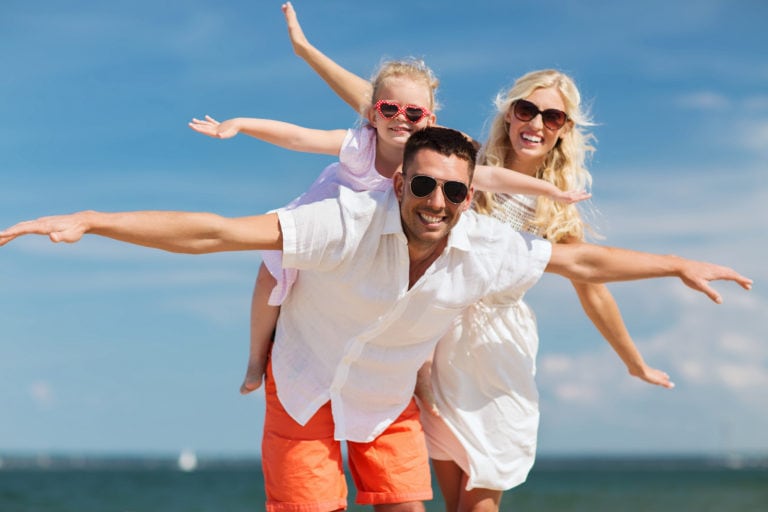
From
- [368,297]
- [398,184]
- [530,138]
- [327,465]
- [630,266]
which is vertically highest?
[530,138]

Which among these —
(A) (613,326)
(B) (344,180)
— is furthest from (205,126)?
(A) (613,326)

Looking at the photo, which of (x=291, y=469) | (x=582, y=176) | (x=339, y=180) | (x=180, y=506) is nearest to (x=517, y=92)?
(x=582, y=176)

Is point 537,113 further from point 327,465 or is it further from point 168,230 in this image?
point 168,230

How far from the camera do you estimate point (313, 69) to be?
6.87 metres

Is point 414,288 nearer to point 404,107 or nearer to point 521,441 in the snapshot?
point 404,107

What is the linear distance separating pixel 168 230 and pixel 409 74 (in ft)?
6.04

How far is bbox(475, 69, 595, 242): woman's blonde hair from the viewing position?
5.86 metres

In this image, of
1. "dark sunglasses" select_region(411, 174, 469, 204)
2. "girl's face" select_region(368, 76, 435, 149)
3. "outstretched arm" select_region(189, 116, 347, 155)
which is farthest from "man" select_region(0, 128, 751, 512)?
"outstretched arm" select_region(189, 116, 347, 155)

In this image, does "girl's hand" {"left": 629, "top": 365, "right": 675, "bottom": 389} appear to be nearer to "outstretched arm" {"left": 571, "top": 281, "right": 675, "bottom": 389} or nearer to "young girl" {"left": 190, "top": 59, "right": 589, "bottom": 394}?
"outstretched arm" {"left": 571, "top": 281, "right": 675, "bottom": 389}

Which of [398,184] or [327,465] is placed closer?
[398,184]

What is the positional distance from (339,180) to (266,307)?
816 mm

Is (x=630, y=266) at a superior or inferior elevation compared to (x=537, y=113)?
inferior

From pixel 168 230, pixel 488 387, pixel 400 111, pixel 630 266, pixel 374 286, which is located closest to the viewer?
pixel 168 230

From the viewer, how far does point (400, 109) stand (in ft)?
17.8
